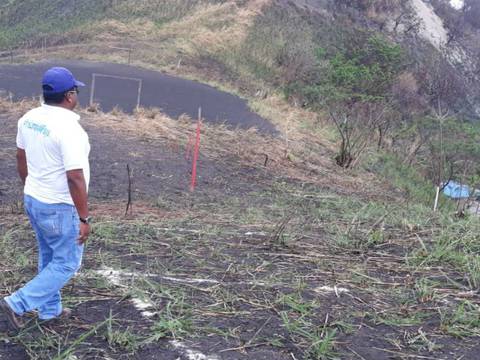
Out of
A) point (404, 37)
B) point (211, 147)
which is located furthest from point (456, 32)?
point (211, 147)

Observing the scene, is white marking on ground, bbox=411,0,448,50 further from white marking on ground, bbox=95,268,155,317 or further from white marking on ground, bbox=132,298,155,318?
white marking on ground, bbox=132,298,155,318

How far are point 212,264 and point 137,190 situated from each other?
14.6ft

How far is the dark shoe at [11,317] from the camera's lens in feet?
12.8

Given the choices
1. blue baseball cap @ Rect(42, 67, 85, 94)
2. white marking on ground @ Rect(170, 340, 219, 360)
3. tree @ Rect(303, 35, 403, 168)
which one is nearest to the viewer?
white marking on ground @ Rect(170, 340, 219, 360)

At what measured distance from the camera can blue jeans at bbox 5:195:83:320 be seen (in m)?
3.86

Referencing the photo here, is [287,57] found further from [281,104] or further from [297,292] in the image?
[297,292]

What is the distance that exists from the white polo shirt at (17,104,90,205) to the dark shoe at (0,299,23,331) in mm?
702

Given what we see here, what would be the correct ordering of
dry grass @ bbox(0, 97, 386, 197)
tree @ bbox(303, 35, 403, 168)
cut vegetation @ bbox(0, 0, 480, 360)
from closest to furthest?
cut vegetation @ bbox(0, 0, 480, 360) → dry grass @ bbox(0, 97, 386, 197) → tree @ bbox(303, 35, 403, 168)

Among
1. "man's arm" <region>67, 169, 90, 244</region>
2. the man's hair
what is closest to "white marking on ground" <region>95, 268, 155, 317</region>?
"man's arm" <region>67, 169, 90, 244</region>

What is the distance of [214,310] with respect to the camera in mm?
4367

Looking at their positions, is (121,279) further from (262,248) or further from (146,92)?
(146,92)


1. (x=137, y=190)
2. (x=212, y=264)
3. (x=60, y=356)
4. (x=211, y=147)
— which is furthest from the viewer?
(x=211, y=147)

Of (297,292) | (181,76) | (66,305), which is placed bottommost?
(181,76)

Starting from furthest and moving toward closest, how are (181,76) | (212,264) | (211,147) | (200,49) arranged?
(200,49) → (181,76) → (211,147) → (212,264)
